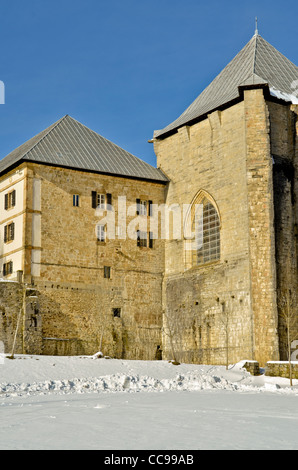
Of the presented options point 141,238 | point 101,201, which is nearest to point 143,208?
point 141,238

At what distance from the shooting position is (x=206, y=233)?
31969 millimetres

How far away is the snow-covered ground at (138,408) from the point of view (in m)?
9.88

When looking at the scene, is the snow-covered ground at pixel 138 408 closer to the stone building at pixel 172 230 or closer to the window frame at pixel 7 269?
the stone building at pixel 172 230

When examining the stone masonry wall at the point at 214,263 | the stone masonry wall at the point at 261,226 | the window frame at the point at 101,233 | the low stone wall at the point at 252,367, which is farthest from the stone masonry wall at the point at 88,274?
the low stone wall at the point at 252,367

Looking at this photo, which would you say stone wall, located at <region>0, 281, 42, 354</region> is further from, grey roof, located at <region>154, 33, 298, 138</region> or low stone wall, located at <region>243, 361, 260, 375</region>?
grey roof, located at <region>154, 33, 298, 138</region>

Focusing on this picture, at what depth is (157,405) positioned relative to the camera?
1446 centimetres

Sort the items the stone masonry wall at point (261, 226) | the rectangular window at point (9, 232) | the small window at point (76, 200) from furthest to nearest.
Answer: the small window at point (76, 200), the rectangular window at point (9, 232), the stone masonry wall at point (261, 226)

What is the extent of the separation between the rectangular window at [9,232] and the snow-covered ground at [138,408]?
8947mm

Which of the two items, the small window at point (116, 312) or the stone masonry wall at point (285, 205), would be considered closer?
the stone masonry wall at point (285, 205)

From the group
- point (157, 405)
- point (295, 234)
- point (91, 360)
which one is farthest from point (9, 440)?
point (295, 234)

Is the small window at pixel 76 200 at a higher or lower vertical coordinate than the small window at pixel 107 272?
higher

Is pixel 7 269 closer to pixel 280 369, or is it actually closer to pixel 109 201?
pixel 109 201
